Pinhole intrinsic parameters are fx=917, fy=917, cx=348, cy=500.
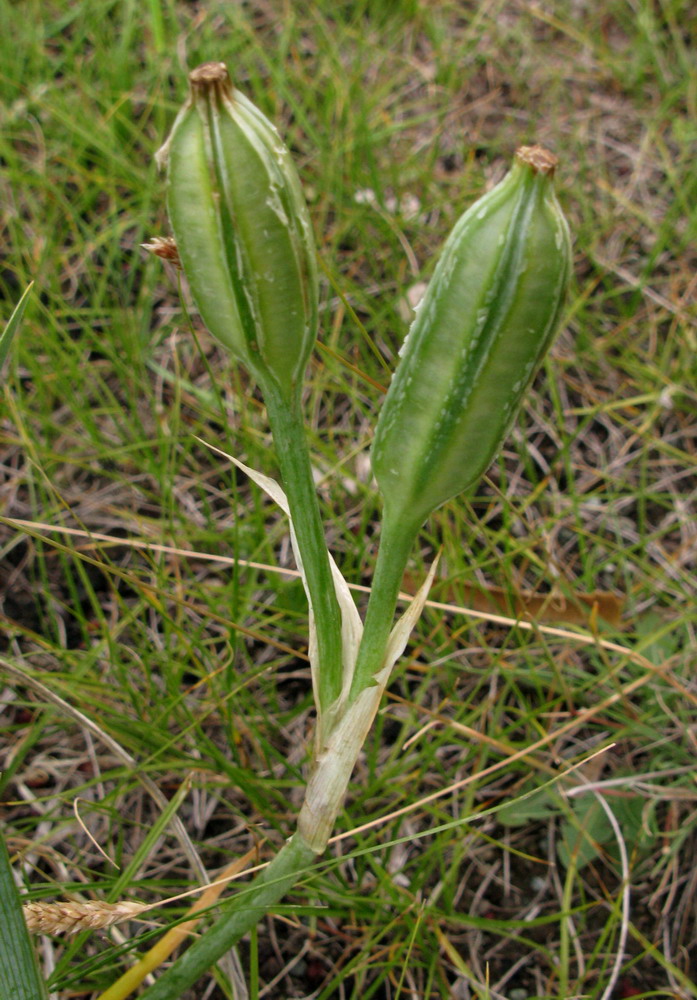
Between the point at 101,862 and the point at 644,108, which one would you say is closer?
the point at 101,862

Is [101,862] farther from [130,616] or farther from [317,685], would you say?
[317,685]

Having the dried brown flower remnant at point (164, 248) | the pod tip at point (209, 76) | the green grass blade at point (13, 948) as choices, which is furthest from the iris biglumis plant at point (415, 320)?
the green grass blade at point (13, 948)

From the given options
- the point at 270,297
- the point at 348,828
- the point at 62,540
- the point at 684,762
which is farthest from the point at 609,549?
the point at 270,297

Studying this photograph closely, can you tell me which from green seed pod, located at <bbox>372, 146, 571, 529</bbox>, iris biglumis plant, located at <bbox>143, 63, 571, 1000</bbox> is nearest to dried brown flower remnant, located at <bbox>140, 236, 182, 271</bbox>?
iris biglumis plant, located at <bbox>143, 63, 571, 1000</bbox>

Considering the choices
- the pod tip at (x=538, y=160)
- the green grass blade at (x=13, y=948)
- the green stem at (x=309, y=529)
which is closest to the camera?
the pod tip at (x=538, y=160)

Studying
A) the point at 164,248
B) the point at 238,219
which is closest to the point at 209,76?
the point at 238,219

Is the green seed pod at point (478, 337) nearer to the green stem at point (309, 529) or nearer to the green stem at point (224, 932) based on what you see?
the green stem at point (309, 529)
